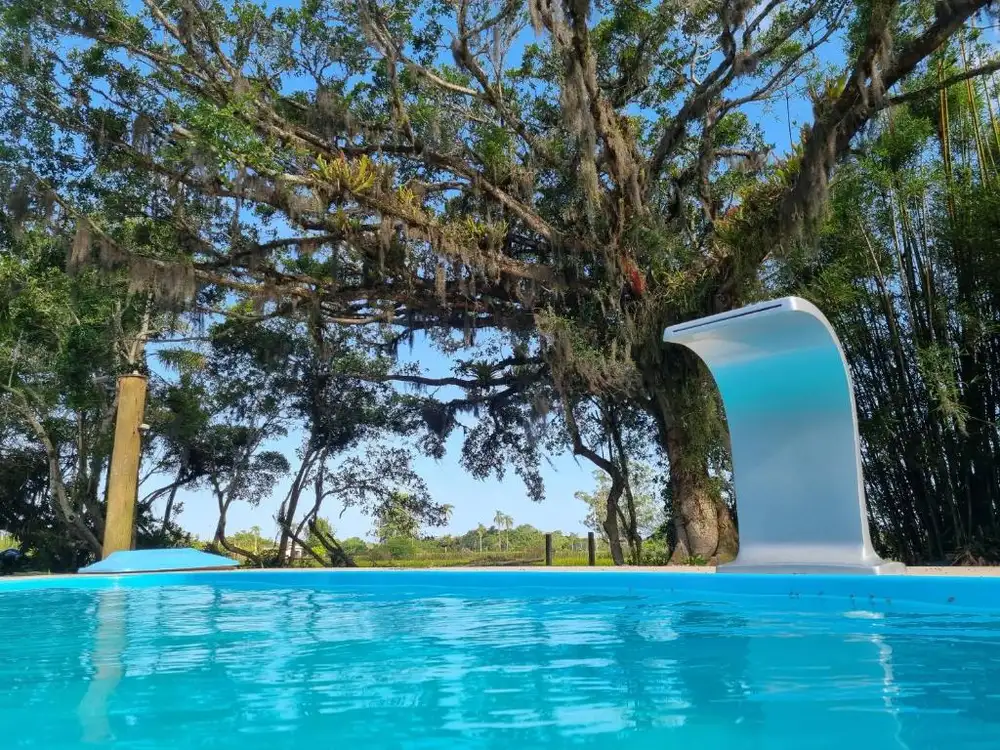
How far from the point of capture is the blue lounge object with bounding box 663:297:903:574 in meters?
5.07

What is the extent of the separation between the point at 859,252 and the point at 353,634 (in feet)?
A: 22.7

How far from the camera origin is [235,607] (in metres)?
5.66

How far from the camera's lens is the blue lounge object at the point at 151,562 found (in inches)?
333

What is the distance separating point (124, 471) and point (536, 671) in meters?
7.98

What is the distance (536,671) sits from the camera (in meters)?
2.77

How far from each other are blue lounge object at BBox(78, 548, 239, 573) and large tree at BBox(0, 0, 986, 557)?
9.63 ft

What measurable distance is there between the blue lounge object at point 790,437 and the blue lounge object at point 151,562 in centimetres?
610

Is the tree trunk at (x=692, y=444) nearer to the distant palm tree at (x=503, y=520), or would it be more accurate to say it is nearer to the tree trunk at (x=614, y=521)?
the tree trunk at (x=614, y=521)

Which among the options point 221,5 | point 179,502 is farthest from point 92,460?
point 221,5

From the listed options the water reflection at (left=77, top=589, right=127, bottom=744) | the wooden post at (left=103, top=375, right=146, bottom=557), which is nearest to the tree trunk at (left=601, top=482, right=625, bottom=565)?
the wooden post at (left=103, top=375, right=146, bottom=557)

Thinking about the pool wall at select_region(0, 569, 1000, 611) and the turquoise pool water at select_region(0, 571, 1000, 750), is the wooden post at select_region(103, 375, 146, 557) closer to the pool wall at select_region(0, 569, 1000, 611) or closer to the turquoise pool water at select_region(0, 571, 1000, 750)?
the pool wall at select_region(0, 569, 1000, 611)

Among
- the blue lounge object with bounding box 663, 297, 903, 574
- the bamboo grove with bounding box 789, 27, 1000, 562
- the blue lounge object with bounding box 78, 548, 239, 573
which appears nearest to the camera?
the blue lounge object with bounding box 663, 297, 903, 574

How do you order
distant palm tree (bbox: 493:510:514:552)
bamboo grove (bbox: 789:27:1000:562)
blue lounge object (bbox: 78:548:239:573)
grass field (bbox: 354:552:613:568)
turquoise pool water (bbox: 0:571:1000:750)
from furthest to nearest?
1. distant palm tree (bbox: 493:510:514:552)
2. grass field (bbox: 354:552:613:568)
3. blue lounge object (bbox: 78:548:239:573)
4. bamboo grove (bbox: 789:27:1000:562)
5. turquoise pool water (bbox: 0:571:1000:750)

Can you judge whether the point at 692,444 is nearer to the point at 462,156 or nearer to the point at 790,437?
the point at 790,437
